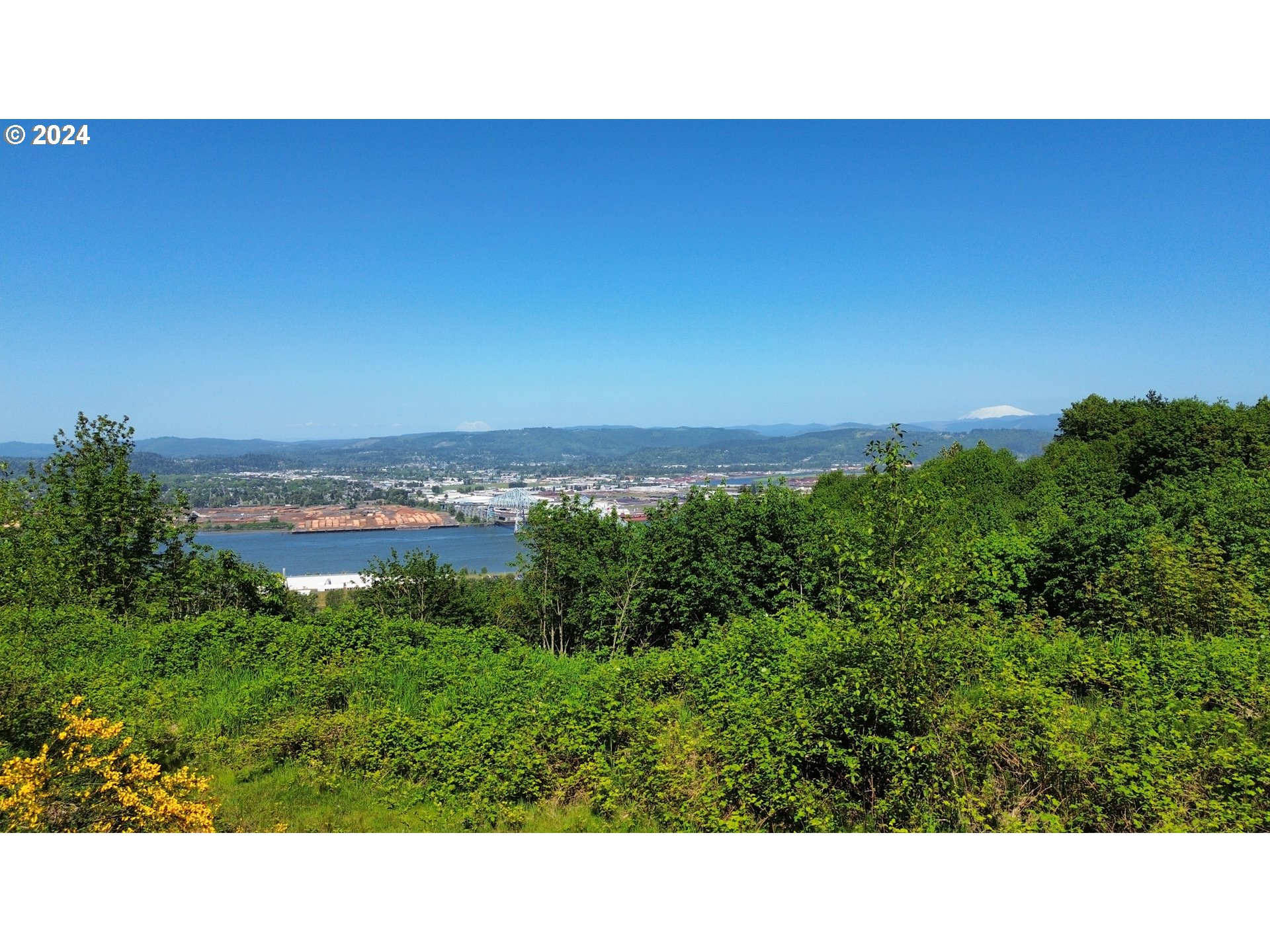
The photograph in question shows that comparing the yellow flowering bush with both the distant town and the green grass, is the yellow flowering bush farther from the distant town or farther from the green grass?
the distant town

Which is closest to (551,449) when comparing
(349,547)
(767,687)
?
(349,547)

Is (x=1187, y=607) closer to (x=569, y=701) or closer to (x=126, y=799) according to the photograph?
(x=569, y=701)

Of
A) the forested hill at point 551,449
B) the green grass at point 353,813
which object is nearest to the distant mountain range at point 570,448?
the forested hill at point 551,449

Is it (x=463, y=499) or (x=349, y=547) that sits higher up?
(x=463, y=499)

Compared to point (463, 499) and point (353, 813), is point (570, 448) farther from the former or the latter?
point (353, 813)

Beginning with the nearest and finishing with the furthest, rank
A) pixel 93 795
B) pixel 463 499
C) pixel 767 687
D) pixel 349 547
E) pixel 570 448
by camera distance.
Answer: pixel 93 795 < pixel 767 687 < pixel 349 547 < pixel 463 499 < pixel 570 448

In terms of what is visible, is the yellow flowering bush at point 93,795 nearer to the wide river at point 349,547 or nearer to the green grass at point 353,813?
the green grass at point 353,813

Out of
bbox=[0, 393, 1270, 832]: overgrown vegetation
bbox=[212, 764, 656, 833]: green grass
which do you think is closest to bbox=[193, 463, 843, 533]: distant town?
bbox=[0, 393, 1270, 832]: overgrown vegetation
